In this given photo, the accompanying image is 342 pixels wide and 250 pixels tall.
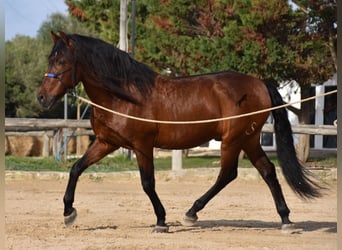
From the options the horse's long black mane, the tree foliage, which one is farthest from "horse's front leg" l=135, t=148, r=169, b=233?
the tree foliage

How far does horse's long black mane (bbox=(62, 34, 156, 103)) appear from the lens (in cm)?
599

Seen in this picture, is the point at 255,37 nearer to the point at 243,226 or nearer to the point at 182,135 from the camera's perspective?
the point at 243,226

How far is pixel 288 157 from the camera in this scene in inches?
257

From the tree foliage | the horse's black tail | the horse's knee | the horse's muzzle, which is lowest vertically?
the horse's knee

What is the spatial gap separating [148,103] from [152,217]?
5.59 ft

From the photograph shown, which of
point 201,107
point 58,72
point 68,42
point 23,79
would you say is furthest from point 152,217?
point 23,79

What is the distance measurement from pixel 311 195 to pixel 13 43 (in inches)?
1056

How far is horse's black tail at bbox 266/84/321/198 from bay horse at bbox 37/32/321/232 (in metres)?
0.16

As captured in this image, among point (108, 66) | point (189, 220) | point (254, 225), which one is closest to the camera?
point (108, 66)

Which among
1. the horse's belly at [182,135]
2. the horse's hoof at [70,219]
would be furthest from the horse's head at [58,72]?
the horse's hoof at [70,219]

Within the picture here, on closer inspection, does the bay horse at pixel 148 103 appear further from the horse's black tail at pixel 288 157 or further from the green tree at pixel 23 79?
the green tree at pixel 23 79

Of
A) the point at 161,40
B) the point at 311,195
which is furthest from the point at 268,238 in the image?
the point at 161,40

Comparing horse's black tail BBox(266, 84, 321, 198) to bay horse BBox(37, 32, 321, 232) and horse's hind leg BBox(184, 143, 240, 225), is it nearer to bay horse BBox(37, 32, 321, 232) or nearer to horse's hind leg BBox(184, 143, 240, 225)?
bay horse BBox(37, 32, 321, 232)

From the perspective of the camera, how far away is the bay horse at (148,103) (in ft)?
19.5
